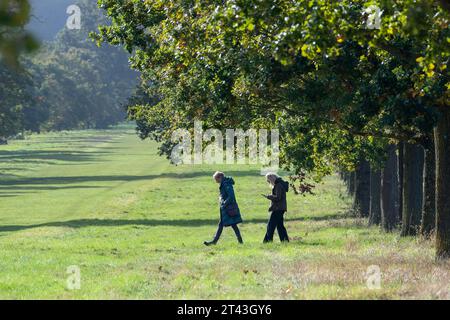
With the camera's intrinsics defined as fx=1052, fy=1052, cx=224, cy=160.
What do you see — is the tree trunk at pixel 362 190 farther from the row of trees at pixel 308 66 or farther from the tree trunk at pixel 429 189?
the tree trunk at pixel 429 189

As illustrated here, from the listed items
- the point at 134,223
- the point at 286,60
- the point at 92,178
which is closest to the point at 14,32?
the point at 286,60

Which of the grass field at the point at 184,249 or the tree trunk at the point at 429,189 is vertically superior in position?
the tree trunk at the point at 429,189

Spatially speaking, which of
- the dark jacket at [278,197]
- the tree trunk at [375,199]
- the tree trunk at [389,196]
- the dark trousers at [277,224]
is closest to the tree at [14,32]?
the dark jacket at [278,197]

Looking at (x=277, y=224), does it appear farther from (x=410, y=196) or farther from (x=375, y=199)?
(x=375, y=199)

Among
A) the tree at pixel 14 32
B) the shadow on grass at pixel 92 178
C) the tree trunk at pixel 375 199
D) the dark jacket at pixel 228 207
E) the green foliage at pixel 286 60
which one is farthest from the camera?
the shadow on grass at pixel 92 178

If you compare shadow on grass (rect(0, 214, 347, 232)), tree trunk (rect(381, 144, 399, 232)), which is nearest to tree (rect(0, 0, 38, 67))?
tree trunk (rect(381, 144, 399, 232))

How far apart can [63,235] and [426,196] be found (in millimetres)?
12607

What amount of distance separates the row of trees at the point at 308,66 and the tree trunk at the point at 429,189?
2 centimetres

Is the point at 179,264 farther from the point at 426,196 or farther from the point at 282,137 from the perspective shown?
the point at 282,137

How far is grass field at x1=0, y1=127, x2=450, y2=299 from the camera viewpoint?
15062mm

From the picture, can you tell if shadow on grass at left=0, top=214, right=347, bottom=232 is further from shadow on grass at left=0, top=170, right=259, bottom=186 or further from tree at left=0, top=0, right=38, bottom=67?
shadow on grass at left=0, top=170, right=259, bottom=186

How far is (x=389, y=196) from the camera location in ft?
102

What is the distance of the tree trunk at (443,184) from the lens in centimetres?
1928

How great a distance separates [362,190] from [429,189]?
49.5 ft
